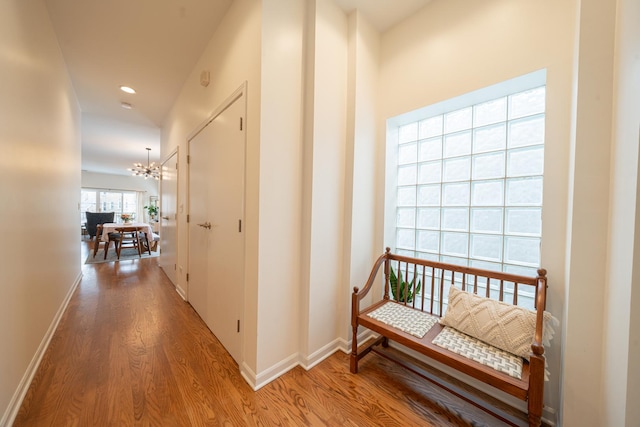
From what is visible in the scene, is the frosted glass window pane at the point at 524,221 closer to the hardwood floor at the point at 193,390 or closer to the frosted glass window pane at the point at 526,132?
the frosted glass window pane at the point at 526,132

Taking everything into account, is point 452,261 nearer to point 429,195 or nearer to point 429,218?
point 429,218

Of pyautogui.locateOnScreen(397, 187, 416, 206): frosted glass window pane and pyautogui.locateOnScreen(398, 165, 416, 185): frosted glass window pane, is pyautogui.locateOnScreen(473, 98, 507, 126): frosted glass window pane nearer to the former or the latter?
pyautogui.locateOnScreen(398, 165, 416, 185): frosted glass window pane

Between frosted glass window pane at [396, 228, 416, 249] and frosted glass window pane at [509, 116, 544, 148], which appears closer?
frosted glass window pane at [509, 116, 544, 148]

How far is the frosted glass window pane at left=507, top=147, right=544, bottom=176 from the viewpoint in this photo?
137 centimetres

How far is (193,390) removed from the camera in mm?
1374

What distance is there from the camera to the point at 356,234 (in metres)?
1.80

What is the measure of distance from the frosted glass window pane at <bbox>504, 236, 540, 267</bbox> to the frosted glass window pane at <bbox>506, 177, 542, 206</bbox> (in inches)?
9.0

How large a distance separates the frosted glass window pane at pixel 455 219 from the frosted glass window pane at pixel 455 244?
0.18ft

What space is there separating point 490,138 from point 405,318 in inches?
55.0

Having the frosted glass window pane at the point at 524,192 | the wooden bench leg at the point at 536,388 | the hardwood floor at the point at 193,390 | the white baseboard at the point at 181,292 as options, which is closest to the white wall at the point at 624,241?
the wooden bench leg at the point at 536,388

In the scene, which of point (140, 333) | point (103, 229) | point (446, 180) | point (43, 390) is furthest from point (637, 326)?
point (103, 229)

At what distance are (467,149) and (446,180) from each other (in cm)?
26

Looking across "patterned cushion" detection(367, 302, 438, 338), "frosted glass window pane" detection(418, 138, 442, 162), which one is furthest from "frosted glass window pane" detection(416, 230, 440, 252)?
"frosted glass window pane" detection(418, 138, 442, 162)

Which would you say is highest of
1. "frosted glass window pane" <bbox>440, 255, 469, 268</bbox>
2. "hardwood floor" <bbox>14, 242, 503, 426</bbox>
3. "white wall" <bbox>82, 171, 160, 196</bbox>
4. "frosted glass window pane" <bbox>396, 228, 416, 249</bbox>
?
"white wall" <bbox>82, 171, 160, 196</bbox>
